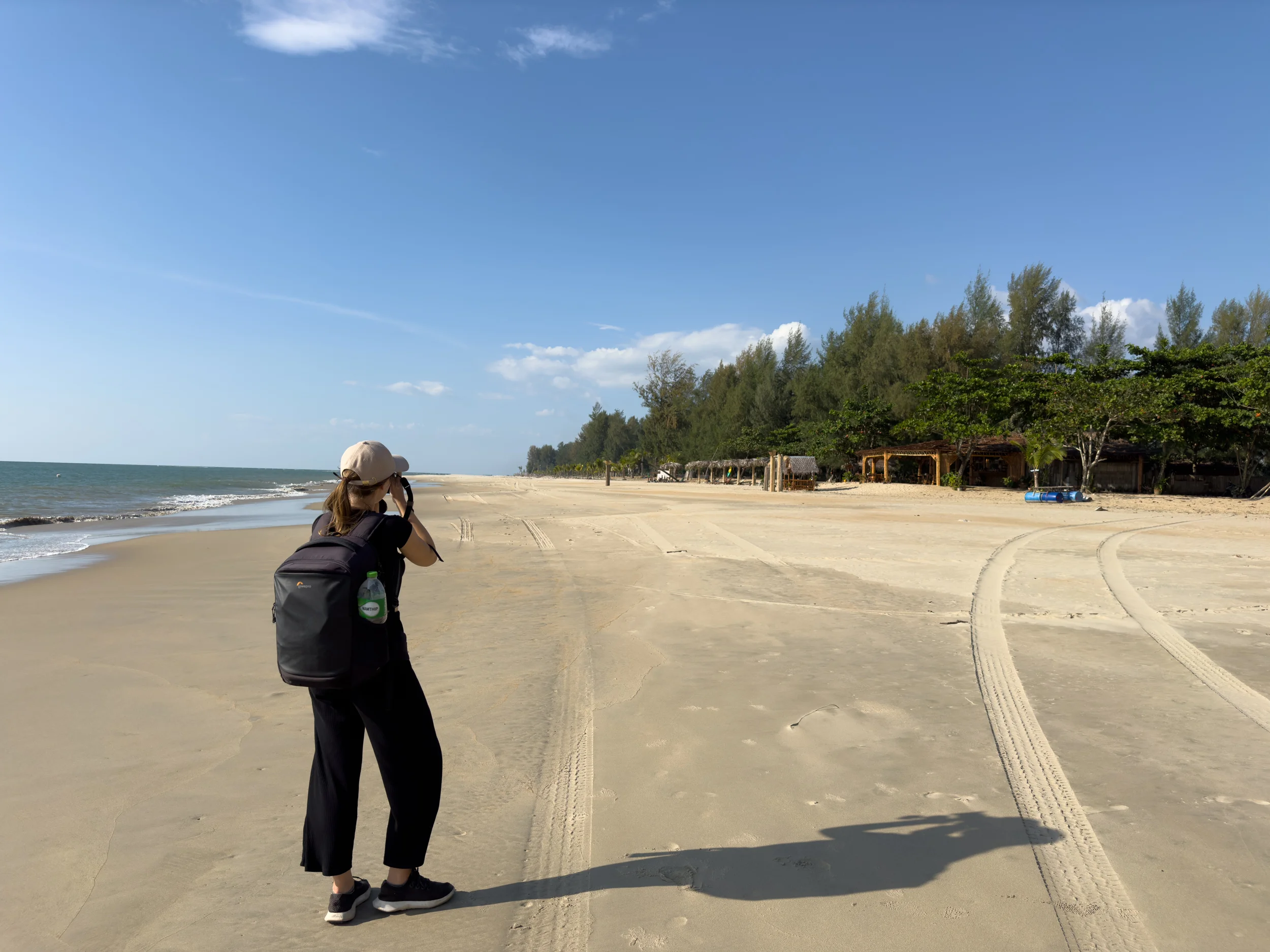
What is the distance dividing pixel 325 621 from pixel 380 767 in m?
0.55

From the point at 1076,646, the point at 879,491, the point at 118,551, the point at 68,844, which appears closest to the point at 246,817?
the point at 68,844

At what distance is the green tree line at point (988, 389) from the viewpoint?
2802cm

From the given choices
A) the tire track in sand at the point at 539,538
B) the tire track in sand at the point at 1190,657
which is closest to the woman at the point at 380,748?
the tire track in sand at the point at 1190,657

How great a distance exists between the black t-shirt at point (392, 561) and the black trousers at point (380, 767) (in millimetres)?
67

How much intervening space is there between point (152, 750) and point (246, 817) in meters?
1.07

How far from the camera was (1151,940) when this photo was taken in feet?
6.88

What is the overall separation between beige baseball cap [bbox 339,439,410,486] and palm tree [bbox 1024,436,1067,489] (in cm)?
3182

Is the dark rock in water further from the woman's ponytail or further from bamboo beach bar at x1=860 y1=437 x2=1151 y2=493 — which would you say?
bamboo beach bar at x1=860 y1=437 x2=1151 y2=493

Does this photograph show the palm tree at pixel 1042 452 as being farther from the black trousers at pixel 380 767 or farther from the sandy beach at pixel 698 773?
the black trousers at pixel 380 767

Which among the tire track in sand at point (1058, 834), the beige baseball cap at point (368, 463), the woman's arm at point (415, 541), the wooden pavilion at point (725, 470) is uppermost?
the wooden pavilion at point (725, 470)

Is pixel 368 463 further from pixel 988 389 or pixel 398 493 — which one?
pixel 988 389

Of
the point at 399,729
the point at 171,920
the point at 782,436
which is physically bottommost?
the point at 171,920

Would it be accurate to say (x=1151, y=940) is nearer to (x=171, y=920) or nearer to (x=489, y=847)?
(x=489, y=847)

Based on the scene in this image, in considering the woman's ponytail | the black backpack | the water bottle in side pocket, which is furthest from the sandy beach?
the woman's ponytail
